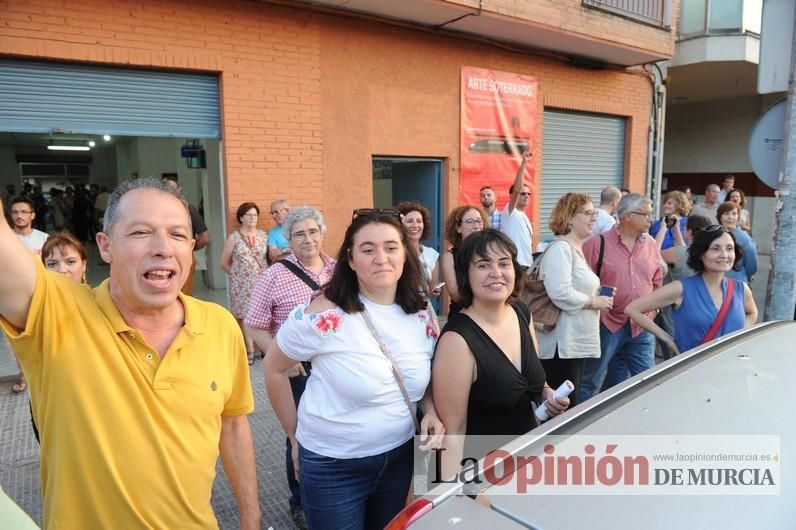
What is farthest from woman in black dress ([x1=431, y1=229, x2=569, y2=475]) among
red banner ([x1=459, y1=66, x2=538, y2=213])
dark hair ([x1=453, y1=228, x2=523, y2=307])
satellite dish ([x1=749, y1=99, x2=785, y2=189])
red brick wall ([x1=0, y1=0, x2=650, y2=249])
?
red banner ([x1=459, y1=66, x2=538, y2=213])

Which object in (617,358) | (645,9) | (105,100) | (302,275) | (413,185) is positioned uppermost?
(645,9)

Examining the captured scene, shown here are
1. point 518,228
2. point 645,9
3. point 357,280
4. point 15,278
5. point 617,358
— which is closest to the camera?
point 15,278

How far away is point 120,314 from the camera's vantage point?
150cm

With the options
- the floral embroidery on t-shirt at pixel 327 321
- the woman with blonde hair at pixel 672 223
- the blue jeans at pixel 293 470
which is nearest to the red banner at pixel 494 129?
the woman with blonde hair at pixel 672 223

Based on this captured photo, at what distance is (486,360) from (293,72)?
4.95 m

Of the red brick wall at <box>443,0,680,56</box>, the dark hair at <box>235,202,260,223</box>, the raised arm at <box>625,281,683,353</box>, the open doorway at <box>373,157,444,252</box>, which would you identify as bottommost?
the raised arm at <box>625,281,683,353</box>

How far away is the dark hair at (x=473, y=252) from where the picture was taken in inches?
92.5

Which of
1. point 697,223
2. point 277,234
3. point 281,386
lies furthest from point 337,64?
point 281,386

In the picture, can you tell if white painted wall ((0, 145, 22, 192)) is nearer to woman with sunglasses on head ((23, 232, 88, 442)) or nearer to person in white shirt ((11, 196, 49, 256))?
person in white shirt ((11, 196, 49, 256))

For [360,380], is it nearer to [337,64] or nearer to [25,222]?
[25,222]

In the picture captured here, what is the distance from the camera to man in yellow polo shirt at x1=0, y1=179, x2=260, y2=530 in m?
1.36

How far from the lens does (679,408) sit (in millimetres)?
1789

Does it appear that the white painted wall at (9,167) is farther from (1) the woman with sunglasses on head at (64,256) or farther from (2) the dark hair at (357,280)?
(2) the dark hair at (357,280)

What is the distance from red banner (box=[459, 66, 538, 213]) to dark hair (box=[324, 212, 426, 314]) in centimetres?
540
